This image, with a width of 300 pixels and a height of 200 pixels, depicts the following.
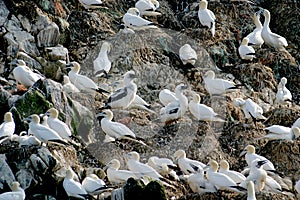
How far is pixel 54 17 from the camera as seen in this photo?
34.0 meters

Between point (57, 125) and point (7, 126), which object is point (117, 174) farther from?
point (7, 126)

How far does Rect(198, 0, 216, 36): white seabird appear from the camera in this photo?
34688 mm

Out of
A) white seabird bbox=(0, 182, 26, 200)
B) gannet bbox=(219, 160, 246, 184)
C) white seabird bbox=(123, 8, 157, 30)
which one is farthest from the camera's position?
white seabird bbox=(123, 8, 157, 30)

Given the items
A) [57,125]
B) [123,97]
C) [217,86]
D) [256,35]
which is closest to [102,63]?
[123,97]

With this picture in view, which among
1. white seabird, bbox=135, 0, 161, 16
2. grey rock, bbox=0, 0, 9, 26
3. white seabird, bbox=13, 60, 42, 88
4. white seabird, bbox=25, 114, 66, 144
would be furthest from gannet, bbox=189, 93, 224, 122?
white seabird, bbox=135, 0, 161, 16

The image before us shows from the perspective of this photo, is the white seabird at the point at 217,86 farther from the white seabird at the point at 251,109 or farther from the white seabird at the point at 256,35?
the white seabird at the point at 256,35

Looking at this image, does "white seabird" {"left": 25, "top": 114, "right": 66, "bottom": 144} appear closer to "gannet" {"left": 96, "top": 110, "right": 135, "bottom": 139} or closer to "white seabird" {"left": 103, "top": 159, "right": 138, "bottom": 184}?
"white seabird" {"left": 103, "top": 159, "right": 138, "bottom": 184}

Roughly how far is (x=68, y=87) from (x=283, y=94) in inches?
240

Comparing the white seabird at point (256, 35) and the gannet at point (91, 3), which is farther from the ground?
the gannet at point (91, 3)

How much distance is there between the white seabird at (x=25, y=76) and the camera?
29.8 m

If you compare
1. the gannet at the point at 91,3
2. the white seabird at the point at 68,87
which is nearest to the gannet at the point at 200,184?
the white seabird at the point at 68,87

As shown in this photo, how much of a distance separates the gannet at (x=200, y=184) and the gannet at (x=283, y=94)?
629 centimetres

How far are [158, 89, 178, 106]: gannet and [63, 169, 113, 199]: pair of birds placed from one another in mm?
5508

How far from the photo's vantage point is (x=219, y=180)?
26.6m
